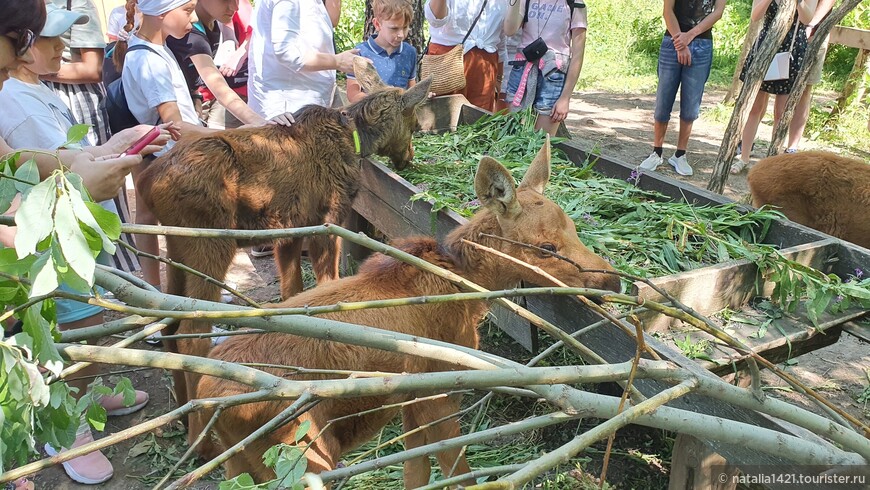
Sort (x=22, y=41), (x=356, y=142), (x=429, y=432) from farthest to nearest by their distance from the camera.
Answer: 1. (x=356, y=142)
2. (x=429, y=432)
3. (x=22, y=41)

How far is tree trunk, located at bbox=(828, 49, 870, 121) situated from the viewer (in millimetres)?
10930

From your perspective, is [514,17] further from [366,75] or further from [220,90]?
[220,90]

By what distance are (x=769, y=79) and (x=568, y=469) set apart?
6.80 m

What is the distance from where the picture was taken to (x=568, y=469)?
13.6ft

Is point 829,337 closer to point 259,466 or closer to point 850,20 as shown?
point 259,466

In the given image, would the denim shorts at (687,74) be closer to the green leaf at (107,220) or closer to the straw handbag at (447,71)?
the straw handbag at (447,71)

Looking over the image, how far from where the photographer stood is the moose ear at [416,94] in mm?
5598

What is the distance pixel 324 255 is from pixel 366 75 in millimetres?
1877

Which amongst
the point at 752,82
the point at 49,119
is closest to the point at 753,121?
the point at 752,82

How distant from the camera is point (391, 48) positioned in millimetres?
6734

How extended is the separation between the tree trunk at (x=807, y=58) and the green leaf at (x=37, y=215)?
7272 mm

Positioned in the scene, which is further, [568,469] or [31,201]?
[568,469]

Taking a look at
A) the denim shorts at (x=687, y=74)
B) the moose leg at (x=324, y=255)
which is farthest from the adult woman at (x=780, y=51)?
the moose leg at (x=324, y=255)

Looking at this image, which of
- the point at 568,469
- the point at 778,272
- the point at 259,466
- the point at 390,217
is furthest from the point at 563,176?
the point at 259,466
